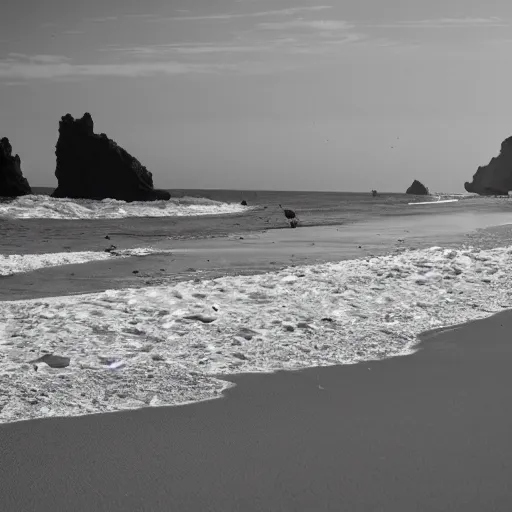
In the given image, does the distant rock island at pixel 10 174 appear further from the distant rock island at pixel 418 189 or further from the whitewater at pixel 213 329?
the distant rock island at pixel 418 189

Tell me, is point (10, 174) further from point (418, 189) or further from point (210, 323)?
point (418, 189)

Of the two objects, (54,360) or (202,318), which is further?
(202,318)

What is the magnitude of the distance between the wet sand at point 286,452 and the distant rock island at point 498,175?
12110cm

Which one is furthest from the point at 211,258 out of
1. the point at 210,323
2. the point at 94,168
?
the point at 94,168

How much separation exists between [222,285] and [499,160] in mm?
125359

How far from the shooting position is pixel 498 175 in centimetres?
11994

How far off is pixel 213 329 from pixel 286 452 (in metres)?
2.32

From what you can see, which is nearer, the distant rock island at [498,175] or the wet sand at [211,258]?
the wet sand at [211,258]

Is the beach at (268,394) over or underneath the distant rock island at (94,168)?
underneath

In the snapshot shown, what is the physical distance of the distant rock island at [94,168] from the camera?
62.1m

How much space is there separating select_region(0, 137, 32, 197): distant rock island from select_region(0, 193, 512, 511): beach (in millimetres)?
48673

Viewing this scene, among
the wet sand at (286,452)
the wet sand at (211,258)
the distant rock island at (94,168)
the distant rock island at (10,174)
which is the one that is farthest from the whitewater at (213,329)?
the distant rock island at (94,168)

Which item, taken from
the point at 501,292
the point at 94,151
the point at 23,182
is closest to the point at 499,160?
the point at 94,151

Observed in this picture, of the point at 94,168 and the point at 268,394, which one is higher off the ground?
the point at 94,168
